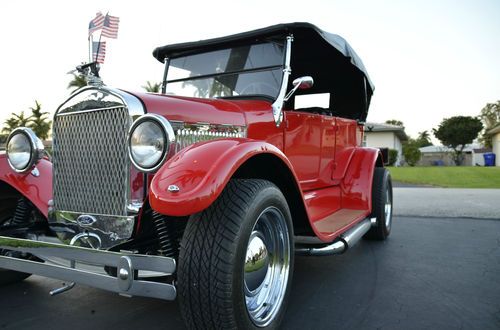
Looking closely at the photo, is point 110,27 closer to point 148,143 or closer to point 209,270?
point 148,143

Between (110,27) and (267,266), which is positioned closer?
(267,266)

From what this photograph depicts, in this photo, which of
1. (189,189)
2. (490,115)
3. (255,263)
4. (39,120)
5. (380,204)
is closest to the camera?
(189,189)

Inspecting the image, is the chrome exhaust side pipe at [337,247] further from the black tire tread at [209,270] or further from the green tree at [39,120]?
the green tree at [39,120]

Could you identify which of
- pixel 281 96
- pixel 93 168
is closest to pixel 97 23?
pixel 93 168

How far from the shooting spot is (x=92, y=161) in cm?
232

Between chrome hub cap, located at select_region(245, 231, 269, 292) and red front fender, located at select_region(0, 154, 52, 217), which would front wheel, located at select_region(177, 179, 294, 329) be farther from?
red front fender, located at select_region(0, 154, 52, 217)

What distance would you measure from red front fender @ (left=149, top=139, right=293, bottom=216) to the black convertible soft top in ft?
4.99

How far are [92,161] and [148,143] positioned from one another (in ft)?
1.62

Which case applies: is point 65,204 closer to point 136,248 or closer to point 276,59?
point 136,248

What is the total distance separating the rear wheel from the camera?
4520mm

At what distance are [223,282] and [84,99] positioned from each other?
4.77 ft

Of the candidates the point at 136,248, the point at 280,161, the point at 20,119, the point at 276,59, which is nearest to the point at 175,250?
the point at 136,248

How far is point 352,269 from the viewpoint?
3600 millimetres

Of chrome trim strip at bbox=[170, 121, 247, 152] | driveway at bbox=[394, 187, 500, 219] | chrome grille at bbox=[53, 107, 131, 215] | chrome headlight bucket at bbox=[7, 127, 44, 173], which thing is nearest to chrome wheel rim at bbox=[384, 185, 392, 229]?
driveway at bbox=[394, 187, 500, 219]
